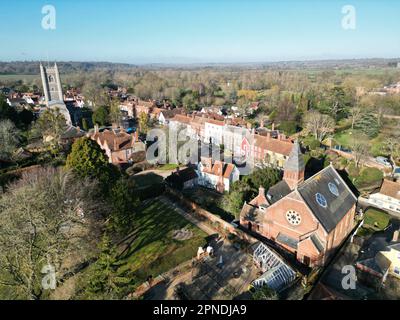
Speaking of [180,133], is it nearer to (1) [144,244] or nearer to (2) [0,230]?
(1) [144,244]

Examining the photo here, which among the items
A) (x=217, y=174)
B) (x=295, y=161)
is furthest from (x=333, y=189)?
(x=217, y=174)

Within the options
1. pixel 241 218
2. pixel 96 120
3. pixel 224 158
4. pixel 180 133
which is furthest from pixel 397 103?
pixel 96 120

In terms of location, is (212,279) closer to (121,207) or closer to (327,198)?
(121,207)

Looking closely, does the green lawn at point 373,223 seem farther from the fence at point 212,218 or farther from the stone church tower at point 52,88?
the stone church tower at point 52,88

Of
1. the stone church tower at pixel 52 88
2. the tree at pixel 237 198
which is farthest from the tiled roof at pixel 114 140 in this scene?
the tree at pixel 237 198

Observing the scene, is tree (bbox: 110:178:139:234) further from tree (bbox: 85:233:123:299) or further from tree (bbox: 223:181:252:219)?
tree (bbox: 223:181:252:219)
